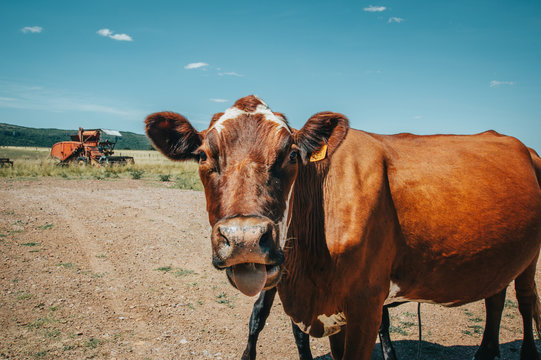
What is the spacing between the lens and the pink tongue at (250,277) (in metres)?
2.08

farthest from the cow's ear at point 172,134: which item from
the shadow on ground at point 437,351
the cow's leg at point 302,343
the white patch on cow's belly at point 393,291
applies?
the shadow on ground at point 437,351

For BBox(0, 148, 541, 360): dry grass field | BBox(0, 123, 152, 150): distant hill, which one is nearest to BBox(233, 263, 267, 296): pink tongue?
BBox(0, 148, 541, 360): dry grass field

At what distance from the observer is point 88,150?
30.4 metres

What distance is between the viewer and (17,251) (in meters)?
6.89

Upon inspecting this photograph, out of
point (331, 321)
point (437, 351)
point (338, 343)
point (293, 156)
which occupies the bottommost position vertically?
point (437, 351)

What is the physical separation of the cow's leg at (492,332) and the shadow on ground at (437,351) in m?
0.24

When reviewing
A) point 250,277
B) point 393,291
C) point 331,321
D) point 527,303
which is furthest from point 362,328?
point 527,303

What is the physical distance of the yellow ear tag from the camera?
283 cm

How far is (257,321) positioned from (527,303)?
346cm

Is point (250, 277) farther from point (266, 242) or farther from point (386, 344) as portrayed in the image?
point (386, 344)

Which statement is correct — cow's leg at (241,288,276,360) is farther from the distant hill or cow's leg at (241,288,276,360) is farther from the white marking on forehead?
the distant hill

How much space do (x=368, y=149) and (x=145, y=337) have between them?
12.3 feet

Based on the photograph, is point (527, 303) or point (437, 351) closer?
point (527, 303)

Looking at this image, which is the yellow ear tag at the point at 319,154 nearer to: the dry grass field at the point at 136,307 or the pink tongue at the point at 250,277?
the pink tongue at the point at 250,277
